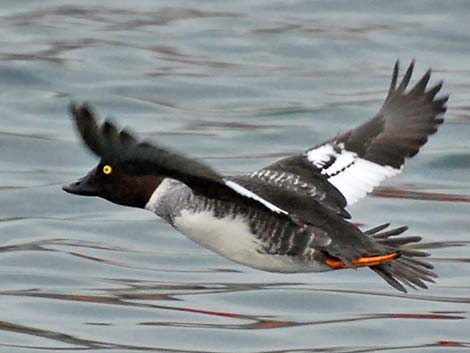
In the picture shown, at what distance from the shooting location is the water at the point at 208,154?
34.4 ft

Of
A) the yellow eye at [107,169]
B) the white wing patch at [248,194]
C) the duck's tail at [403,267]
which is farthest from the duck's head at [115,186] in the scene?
the duck's tail at [403,267]

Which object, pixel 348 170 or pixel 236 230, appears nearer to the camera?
pixel 236 230

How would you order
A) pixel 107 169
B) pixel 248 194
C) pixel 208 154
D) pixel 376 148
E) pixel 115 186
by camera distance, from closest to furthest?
1. pixel 248 194
2. pixel 107 169
3. pixel 115 186
4. pixel 376 148
5. pixel 208 154

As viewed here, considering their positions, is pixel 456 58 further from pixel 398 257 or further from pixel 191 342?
pixel 398 257

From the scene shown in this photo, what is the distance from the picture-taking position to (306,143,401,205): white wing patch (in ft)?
28.6

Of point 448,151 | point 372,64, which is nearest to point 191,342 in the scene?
point 448,151

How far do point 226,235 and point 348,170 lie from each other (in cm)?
120

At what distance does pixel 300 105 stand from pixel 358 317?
19.4 ft

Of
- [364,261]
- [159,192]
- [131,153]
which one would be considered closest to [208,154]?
[159,192]

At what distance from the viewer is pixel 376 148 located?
9.05 m

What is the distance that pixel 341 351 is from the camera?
9.92 m

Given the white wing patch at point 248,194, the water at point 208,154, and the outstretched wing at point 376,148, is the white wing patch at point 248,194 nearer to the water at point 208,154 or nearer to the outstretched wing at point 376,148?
the outstretched wing at point 376,148

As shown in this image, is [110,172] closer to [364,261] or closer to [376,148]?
[364,261]

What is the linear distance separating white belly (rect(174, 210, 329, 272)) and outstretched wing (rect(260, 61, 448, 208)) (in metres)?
0.78
